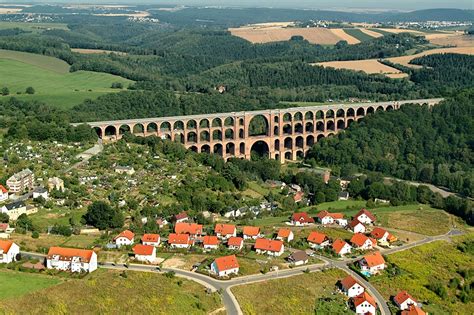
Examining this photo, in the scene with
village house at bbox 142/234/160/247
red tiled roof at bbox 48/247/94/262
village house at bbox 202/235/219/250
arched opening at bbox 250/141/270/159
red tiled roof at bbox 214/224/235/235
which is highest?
red tiled roof at bbox 48/247/94/262

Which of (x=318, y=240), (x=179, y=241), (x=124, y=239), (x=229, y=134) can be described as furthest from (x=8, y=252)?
(x=229, y=134)

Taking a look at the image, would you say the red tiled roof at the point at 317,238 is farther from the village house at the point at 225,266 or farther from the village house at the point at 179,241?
the village house at the point at 179,241

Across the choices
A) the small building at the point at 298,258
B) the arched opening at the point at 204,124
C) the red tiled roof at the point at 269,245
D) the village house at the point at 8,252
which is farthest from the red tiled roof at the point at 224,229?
the arched opening at the point at 204,124

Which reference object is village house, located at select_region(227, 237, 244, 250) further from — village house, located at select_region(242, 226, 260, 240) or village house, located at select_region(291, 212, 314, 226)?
village house, located at select_region(291, 212, 314, 226)

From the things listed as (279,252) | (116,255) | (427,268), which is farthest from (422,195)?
(116,255)

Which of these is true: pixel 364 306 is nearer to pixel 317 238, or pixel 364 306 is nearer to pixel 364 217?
pixel 317 238

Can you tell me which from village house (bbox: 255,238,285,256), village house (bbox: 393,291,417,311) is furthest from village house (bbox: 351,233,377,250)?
village house (bbox: 393,291,417,311)
